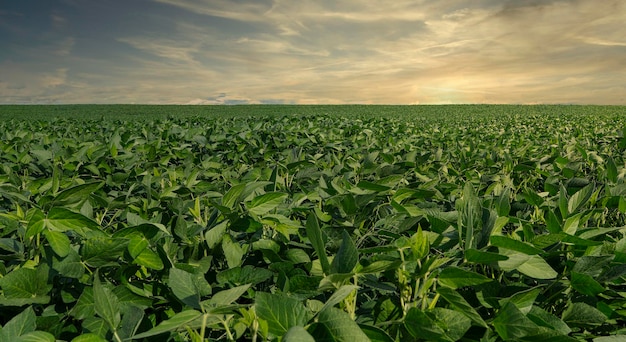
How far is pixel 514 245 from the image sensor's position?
95cm

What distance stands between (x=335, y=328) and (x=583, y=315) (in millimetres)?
760

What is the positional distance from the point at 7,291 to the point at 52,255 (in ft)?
0.45

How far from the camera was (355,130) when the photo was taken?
7680 millimetres

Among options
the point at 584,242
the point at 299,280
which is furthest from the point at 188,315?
the point at 584,242

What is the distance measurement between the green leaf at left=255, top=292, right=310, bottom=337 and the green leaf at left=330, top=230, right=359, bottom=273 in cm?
14

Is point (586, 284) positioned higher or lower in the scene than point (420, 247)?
lower

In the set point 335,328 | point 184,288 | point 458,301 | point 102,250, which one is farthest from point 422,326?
point 102,250

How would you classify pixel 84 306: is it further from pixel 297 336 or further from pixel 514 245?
pixel 514 245

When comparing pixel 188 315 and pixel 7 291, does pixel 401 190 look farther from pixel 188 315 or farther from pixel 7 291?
pixel 7 291

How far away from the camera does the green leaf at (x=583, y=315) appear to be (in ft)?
3.66

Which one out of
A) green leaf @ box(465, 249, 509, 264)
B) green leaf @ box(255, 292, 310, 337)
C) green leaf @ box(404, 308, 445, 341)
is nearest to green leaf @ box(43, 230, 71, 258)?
green leaf @ box(255, 292, 310, 337)

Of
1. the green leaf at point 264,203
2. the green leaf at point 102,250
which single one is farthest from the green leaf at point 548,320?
the green leaf at point 102,250

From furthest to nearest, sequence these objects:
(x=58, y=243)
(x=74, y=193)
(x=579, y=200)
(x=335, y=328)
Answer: (x=579, y=200) < (x=74, y=193) < (x=58, y=243) < (x=335, y=328)

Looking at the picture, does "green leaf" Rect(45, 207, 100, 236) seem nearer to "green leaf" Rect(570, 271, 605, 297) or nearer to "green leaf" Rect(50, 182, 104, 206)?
"green leaf" Rect(50, 182, 104, 206)
